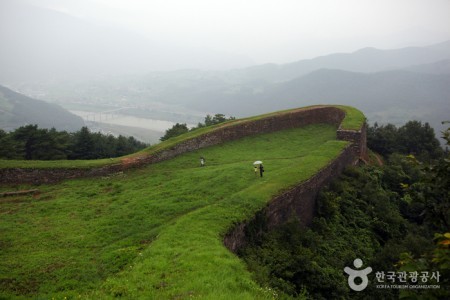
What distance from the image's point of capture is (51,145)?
2806 cm

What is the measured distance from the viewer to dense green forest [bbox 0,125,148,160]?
25.8 metres

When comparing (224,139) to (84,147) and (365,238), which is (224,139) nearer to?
(365,238)

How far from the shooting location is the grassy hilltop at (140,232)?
25.3 ft

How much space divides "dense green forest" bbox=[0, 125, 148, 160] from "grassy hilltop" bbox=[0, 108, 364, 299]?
1095cm

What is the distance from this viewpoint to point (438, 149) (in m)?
34.0

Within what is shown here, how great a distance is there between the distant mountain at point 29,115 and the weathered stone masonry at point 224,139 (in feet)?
293

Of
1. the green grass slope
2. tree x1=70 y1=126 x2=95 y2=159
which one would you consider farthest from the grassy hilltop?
tree x1=70 y1=126 x2=95 y2=159

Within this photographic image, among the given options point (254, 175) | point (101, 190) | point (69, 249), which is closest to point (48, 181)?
point (101, 190)

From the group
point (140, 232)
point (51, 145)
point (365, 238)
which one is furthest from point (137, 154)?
point (365, 238)

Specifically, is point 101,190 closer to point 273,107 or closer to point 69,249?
point 69,249

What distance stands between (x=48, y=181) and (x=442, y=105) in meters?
188

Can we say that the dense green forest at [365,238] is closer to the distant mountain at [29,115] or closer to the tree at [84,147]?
the tree at [84,147]

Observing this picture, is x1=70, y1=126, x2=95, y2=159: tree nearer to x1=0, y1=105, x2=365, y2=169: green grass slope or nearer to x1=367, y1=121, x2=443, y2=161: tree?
x1=0, y1=105, x2=365, y2=169: green grass slope

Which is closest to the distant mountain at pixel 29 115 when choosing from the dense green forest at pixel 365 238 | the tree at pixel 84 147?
the tree at pixel 84 147
